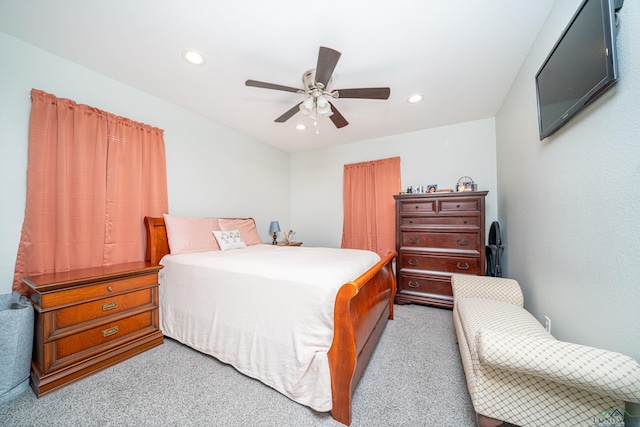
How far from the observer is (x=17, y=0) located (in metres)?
1.42

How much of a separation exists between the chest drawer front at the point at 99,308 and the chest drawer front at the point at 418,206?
313 cm

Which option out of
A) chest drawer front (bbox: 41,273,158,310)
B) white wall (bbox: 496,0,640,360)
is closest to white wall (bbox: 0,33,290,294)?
chest drawer front (bbox: 41,273,158,310)

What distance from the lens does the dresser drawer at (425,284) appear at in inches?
111

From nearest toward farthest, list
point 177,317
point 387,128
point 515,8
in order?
point 515,8 → point 177,317 → point 387,128

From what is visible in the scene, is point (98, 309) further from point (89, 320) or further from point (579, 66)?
point (579, 66)

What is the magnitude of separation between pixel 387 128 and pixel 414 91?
1002mm

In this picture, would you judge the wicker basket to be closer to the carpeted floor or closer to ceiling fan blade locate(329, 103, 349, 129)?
the carpeted floor

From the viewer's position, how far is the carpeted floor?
1250 mm

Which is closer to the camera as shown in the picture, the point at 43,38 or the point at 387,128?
the point at 43,38

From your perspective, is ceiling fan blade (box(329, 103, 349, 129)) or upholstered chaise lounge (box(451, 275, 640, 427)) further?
ceiling fan blade (box(329, 103, 349, 129))

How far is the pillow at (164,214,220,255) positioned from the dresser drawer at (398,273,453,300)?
2.54 metres

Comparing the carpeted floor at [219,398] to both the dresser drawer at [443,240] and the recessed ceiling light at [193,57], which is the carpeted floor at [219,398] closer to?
the dresser drawer at [443,240]

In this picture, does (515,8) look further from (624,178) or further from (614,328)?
(614,328)

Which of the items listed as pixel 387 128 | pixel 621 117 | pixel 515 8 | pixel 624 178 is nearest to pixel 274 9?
pixel 515 8
